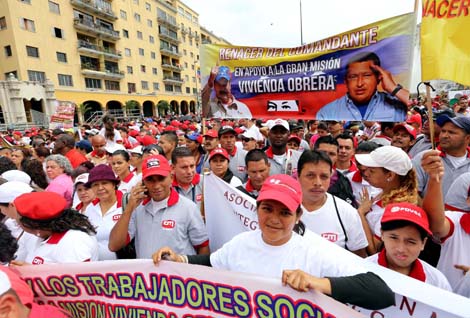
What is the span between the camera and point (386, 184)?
2426mm

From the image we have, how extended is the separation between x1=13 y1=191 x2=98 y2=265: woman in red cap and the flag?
9.39 ft

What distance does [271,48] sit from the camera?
410 cm

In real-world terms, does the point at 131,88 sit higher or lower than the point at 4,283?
higher

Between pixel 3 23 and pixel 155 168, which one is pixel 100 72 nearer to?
pixel 3 23


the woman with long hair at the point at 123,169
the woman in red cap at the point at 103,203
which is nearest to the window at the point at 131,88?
the woman with long hair at the point at 123,169

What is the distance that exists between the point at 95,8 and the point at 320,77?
1658 inches

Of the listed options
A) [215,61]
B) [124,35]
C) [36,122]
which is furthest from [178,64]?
[215,61]

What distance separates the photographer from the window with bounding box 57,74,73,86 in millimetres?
31859

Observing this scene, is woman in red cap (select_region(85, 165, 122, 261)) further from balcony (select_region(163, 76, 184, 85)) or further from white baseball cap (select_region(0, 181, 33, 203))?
balcony (select_region(163, 76, 184, 85))

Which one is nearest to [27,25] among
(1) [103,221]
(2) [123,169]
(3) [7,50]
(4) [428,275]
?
(3) [7,50]

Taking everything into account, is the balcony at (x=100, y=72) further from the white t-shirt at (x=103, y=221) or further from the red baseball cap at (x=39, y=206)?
the red baseball cap at (x=39, y=206)

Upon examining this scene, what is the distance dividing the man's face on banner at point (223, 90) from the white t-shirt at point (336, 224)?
2806mm

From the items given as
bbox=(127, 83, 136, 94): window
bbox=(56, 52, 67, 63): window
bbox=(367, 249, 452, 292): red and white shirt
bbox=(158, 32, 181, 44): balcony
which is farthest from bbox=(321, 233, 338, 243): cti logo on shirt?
bbox=(158, 32, 181, 44): balcony

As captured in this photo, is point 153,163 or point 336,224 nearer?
point 336,224
